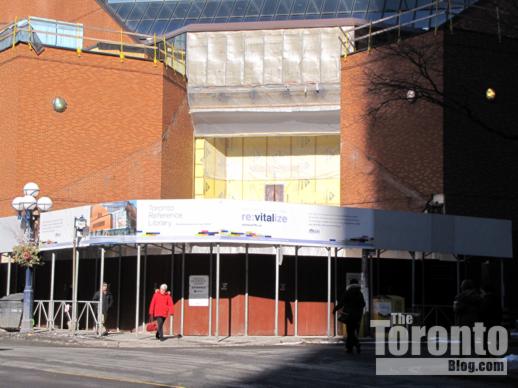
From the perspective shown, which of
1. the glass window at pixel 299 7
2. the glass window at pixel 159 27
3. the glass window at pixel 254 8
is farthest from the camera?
the glass window at pixel 159 27

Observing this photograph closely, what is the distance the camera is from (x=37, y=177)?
34.8 metres

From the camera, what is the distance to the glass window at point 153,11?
44906 millimetres

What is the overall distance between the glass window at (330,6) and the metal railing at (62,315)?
18.7m

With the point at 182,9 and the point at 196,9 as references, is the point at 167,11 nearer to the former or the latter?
the point at 182,9

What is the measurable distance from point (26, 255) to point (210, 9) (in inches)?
744

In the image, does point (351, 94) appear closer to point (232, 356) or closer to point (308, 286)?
point (308, 286)

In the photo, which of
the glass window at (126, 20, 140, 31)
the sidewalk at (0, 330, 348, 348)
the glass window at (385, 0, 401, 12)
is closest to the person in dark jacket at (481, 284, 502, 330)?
the sidewalk at (0, 330, 348, 348)

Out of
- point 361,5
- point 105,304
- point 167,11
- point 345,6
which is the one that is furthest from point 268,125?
point 105,304

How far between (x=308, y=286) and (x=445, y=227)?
15.8ft

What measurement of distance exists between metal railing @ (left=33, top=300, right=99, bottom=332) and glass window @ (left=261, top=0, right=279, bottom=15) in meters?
17.8

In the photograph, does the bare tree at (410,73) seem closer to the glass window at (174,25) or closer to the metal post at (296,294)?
the metal post at (296,294)

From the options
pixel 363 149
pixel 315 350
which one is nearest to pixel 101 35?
pixel 363 149

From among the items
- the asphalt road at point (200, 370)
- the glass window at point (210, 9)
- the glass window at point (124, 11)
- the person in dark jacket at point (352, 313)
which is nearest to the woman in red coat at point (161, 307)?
the asphalt road at point (200, 370)

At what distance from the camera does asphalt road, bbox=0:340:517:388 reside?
1404 centimetres
